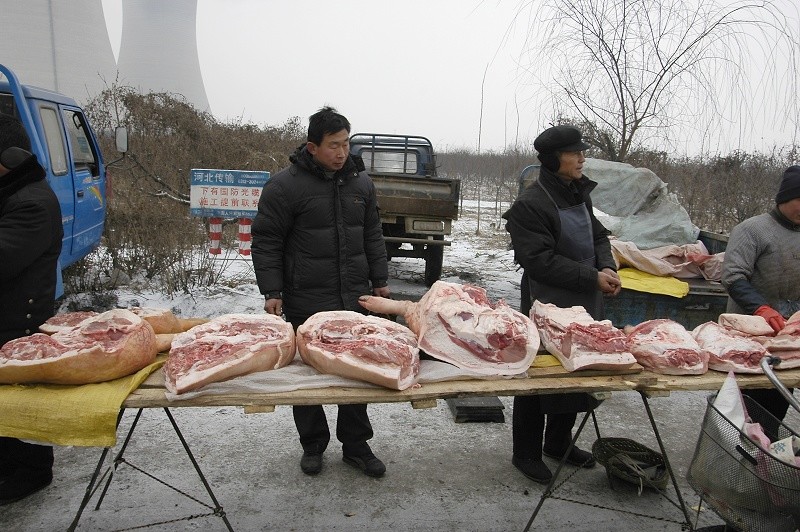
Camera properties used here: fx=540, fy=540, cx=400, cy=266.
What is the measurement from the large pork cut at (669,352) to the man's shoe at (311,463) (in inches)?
75.9

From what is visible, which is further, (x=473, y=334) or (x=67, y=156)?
(x=67, y=156)

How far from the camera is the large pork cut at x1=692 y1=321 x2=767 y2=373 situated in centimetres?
260

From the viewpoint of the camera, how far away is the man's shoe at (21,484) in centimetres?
285

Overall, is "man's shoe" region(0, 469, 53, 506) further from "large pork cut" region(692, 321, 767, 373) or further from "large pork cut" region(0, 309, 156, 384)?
"large pork cut" region(692, 321, 767, 373)

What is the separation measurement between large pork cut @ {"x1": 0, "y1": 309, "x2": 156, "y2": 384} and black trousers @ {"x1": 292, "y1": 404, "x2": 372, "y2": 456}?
1.10 metres

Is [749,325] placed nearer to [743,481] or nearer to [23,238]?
[743,481]

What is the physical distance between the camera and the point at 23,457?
291cm

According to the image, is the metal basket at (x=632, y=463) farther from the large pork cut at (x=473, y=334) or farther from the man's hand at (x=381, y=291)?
the man's hand at (x=381, y=291)

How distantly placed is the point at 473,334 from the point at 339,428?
4.28 feet

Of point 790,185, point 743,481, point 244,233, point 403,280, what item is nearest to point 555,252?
point 790,185

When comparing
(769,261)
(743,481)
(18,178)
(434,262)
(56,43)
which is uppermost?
(56,43)

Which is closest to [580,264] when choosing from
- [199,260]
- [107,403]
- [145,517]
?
[107,403]

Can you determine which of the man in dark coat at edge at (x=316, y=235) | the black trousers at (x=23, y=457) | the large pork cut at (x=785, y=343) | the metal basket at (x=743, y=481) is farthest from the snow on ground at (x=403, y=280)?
the metal basket at (x=743, y=481)

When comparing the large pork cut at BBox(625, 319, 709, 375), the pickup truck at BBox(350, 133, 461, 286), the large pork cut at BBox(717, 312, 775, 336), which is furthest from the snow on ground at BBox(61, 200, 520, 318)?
the large pork cut at BBox(625, 319, 709, 375)
